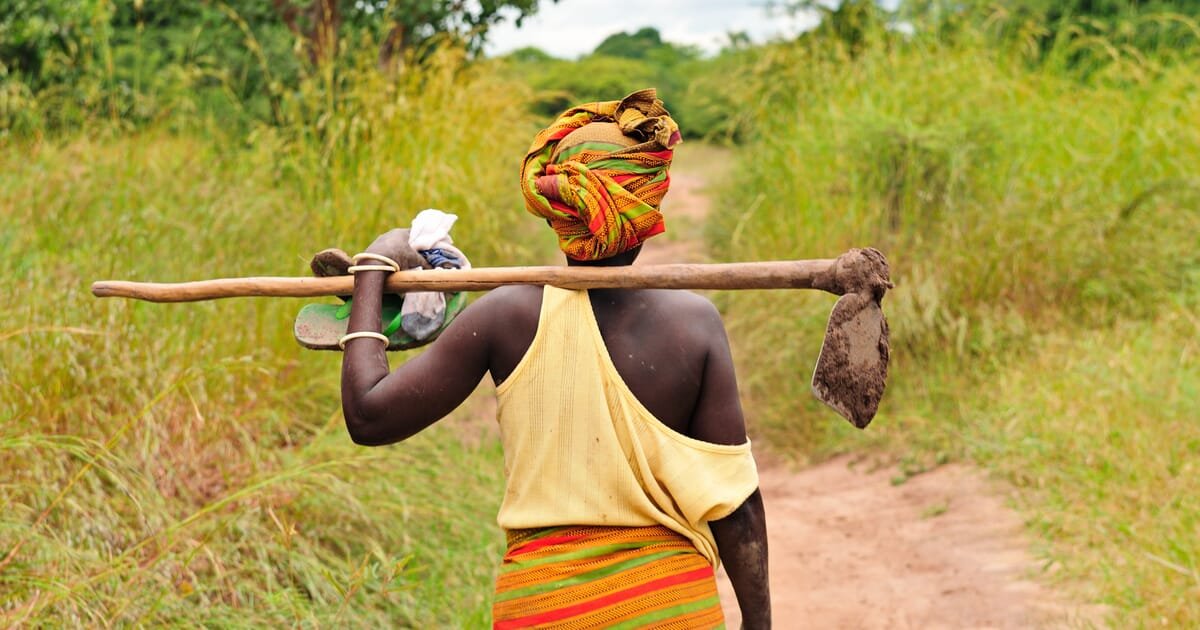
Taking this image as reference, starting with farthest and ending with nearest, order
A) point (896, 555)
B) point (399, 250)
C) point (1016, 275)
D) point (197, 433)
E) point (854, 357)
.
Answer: point (1016, 275)
point (896, 555)
point (197, 433)
point (399, 250)
point (854, 357)

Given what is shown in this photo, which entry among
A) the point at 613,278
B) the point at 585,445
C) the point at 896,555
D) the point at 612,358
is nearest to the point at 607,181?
the point at 613,278

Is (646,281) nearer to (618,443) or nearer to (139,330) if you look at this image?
(618,443)

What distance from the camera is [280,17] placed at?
303 inches

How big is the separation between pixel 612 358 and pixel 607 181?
0.27 metres

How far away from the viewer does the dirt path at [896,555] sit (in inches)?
157

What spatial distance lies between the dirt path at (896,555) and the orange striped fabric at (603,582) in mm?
1997

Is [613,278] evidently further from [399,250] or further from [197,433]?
[197,433]

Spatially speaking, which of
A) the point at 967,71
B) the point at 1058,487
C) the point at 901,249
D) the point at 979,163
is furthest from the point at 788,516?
the point at 967,71

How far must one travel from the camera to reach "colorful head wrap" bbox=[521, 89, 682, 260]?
74.7 inches

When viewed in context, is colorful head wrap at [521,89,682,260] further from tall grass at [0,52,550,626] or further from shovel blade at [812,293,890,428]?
tall grass at [0,52,550,626]

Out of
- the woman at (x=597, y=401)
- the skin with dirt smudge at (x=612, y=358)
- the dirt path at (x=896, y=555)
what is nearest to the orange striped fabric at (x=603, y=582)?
the woman at (x=597, y=401)

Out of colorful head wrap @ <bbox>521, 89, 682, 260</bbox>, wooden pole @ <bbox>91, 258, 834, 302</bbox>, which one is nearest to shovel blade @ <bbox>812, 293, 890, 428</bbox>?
wooden pole @ <bbox>91, 258, 834, 302</bbox>

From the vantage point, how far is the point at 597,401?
1894 millimetres

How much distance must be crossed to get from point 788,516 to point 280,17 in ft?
15.0
